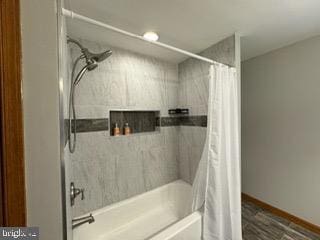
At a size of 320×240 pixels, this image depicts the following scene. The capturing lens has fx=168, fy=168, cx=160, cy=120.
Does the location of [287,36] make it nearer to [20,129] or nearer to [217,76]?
[217,76]

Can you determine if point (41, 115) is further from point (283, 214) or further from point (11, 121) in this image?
point (283, 214)

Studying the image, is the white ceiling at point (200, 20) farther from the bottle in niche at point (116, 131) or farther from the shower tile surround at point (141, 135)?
the bottle in niche at point (116, 131)

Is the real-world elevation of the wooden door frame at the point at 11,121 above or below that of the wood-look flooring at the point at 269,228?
above

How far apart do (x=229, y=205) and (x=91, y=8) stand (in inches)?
80.6

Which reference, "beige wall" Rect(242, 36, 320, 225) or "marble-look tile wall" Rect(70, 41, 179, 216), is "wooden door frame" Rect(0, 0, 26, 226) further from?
"beige wall" Rect(242, 36, 320, 225)

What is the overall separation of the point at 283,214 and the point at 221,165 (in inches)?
58.7

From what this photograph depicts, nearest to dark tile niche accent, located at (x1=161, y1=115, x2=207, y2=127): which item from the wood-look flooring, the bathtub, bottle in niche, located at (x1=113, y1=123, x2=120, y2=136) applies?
bottle in niche, located at (x1=113, y1=123, x2=120, y2=136)

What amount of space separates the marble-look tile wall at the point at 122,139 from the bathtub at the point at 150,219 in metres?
0.12

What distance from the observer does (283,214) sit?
2227 mm

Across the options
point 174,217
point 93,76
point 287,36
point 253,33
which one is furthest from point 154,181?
point 287,36

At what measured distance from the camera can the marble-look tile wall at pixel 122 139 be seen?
1.73 meters

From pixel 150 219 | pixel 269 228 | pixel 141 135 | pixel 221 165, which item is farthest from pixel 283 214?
pixel 141 135

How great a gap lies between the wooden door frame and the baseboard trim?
2.77 metres

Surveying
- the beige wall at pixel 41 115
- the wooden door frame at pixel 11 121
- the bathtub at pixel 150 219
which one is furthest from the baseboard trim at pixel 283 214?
the wooden door frame at pixel 11 121
